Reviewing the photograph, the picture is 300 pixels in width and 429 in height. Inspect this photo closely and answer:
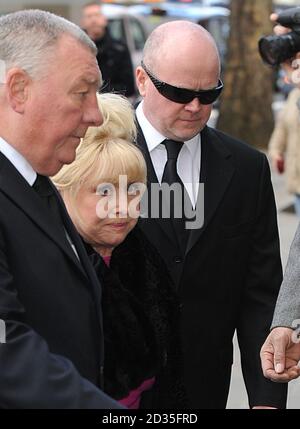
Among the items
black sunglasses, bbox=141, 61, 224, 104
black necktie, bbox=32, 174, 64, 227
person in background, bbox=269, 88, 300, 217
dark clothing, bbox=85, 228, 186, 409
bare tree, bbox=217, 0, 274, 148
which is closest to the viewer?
black necktie, bbox=32, 174, 64, 227

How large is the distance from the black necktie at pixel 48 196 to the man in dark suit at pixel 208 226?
3.13 feet

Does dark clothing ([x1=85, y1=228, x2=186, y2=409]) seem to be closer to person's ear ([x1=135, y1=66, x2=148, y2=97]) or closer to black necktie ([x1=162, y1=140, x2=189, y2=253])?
black necktie ([x1=162, y1=140, x2=189, y2=253])

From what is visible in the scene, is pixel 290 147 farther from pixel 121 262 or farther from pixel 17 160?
pixel 17 160

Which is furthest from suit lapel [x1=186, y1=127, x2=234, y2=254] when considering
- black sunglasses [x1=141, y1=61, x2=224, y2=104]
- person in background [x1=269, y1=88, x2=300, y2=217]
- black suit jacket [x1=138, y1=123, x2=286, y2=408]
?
person in background [x1=269, y1=88, x2=300, y2=217]

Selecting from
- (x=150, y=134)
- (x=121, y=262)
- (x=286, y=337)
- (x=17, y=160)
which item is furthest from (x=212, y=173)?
(x=17, y=160)

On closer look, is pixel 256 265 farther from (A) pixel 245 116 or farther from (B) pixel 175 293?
(A) pixel 245 116

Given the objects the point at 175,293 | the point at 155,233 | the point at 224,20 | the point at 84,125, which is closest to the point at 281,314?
the point at 175,293

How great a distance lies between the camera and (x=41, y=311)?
2023mm

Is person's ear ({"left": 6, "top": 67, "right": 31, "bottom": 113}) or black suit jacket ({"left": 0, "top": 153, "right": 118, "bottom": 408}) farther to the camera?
person's ear ({"left": 6, "top": 67, "right": 31, "bottom": 113})

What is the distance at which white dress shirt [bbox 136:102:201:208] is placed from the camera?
318cm

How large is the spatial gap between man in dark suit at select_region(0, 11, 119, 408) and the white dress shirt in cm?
104

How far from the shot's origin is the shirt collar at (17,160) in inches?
80.3

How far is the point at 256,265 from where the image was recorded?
3238mm

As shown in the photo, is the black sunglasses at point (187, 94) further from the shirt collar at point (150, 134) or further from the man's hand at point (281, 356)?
the man's hand at point (281, 356)
